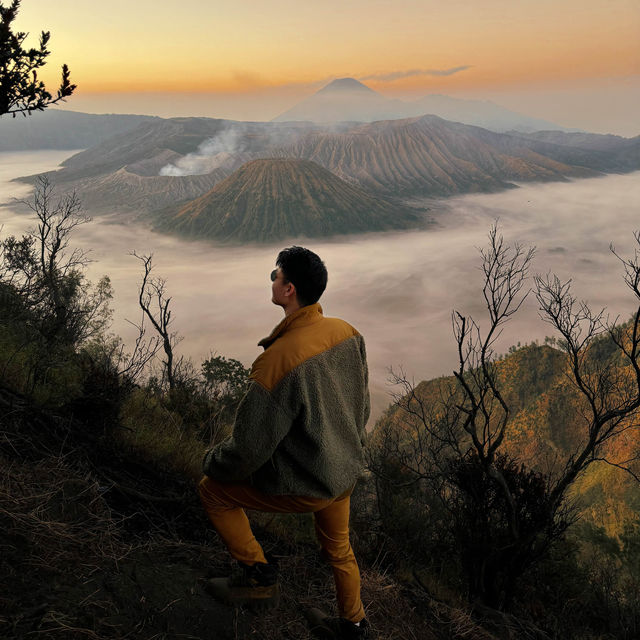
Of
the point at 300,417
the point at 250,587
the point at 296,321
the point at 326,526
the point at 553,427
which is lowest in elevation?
the point at 553,427

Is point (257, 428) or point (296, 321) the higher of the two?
point (296, 321)

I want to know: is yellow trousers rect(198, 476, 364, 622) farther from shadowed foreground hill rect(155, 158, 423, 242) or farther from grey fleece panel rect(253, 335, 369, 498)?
shadowed foreground hill rect(155, 158, 423, 242)

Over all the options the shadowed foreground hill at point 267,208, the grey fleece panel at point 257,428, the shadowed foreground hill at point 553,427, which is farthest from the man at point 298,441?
the shadowed foreground hill at point 267,208

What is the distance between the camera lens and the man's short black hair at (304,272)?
Answer: 204cm

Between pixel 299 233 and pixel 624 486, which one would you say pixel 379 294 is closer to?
pixel 299 233

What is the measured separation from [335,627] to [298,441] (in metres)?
0.95

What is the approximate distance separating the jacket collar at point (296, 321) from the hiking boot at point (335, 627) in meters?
1.26

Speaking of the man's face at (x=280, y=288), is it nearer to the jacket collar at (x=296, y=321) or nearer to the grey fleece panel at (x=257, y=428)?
the jacket collar at (x=296, y=321)

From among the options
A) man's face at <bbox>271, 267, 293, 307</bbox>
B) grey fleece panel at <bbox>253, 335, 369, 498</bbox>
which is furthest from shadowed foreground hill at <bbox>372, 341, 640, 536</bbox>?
man's face at <bbox>271, 267, 293, 307</bbox>

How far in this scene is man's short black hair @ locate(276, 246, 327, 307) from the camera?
204 centimetres

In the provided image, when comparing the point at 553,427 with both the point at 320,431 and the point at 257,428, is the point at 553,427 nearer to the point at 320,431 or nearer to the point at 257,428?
the point at 320,431

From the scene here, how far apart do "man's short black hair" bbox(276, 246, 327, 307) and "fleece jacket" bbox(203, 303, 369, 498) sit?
2.3 inches

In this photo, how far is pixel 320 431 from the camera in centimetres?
197

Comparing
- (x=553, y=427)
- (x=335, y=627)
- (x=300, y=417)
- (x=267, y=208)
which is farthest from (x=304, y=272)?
(x=267, y=208)
